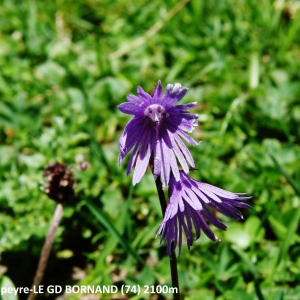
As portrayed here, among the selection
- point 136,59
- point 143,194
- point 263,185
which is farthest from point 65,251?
point 136,59

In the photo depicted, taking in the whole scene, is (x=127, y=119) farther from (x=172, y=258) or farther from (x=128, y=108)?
(x=128, y=108)

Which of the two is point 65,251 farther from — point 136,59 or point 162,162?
point 136,59

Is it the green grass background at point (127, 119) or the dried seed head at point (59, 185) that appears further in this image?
the green grass background at point (127, 119)

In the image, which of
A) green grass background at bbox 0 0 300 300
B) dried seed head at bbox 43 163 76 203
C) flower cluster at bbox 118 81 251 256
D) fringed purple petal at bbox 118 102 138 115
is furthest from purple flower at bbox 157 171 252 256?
dried seed head at bbox 43 163 76 203

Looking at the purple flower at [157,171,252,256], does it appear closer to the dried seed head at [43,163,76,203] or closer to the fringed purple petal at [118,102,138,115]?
the fringed purple petal at [118,102,138,115]

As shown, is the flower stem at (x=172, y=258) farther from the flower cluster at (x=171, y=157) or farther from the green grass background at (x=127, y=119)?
the green grass background at (x=127, y=119)

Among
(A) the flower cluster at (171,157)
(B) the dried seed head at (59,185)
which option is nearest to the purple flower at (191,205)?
(A) the flower cluster at (171,157)
